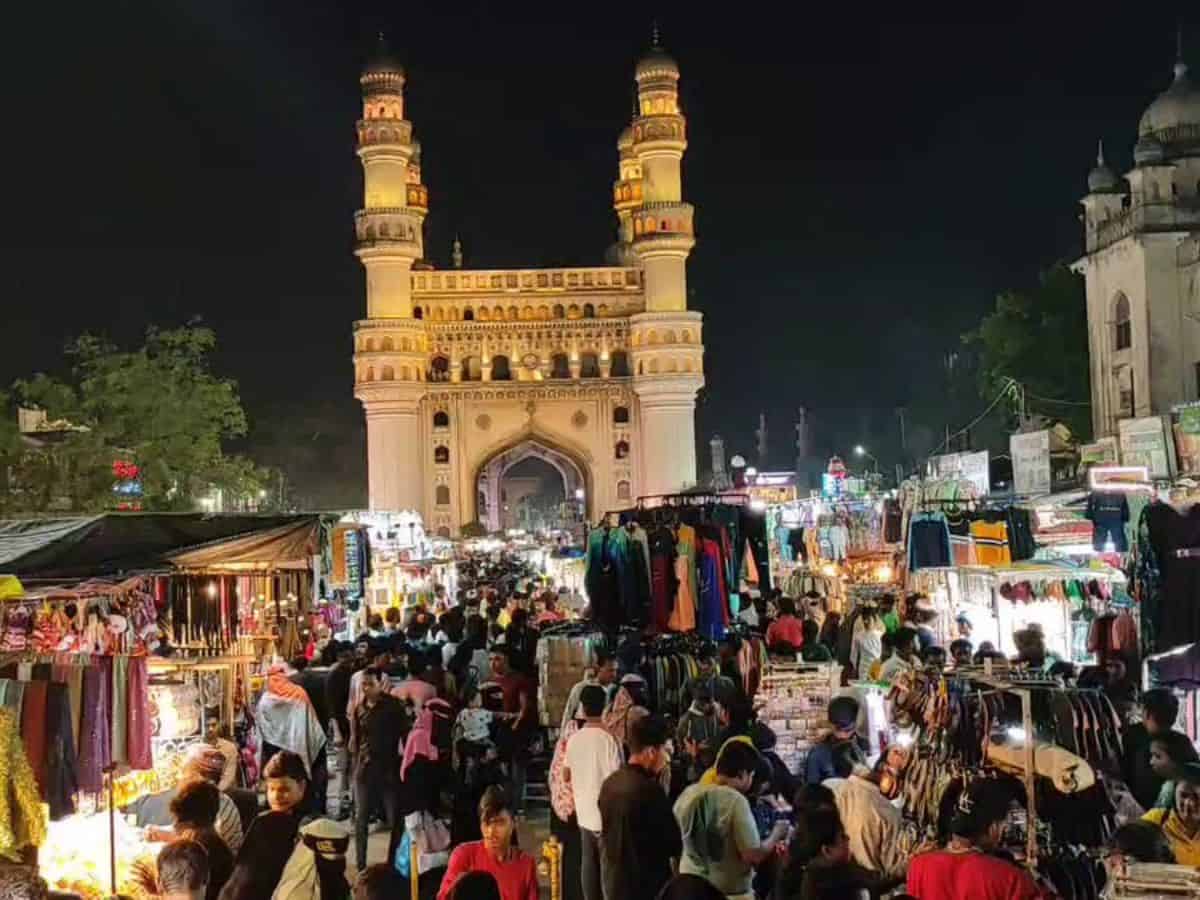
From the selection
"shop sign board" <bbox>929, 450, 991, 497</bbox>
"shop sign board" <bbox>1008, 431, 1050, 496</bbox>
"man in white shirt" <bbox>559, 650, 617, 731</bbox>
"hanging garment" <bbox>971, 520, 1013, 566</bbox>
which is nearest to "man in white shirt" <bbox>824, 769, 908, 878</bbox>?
"man in white shirt" <bbox>559, 650, 617, 731</bbox>

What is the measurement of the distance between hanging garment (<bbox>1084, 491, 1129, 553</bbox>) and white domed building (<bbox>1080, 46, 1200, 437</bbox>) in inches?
745

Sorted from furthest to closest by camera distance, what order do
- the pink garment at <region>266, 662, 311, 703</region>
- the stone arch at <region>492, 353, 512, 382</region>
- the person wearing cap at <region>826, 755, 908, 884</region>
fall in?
the stone arch at <region>492, 353, 512, 382</region>, the pink garment at <region>266, 662, 311, 703</region>, the person wearing cap at <region>826, 755, 908, 884</region>

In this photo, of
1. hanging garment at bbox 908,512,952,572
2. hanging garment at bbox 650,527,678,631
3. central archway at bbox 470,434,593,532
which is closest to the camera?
hanging garment at bbox 650,527,678,631

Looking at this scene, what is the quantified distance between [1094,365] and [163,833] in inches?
1083

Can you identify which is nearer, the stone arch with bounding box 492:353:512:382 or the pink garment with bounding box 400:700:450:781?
the pink garment with bounding box 400:700:450:781

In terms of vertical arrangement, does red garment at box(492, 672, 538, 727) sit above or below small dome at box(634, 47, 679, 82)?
below

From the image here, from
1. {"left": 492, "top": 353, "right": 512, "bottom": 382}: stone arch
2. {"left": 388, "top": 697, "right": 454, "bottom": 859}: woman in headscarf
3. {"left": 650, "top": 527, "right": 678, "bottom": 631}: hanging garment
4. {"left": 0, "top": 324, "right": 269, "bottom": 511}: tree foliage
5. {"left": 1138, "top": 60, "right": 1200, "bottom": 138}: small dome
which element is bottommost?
{"left": 388, "top": 697, "right": 454, "bottom": 859}: woman in headscarf

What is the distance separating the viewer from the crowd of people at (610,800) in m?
4.64

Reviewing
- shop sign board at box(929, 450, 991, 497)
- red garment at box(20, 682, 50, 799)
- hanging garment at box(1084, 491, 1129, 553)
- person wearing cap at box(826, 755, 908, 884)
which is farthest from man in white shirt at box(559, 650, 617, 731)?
shop sign board at box(929, 450, 991, 497)

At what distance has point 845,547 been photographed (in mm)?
16562

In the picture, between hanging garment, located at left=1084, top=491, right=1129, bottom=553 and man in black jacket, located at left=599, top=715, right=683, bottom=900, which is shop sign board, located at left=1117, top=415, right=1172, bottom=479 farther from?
man in black jacket, located at left=599, top=715, right=683, bottom=900

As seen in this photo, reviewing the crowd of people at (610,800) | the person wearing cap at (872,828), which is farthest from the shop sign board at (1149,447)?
the person wearing cap at (872,828)

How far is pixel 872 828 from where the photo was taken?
541 centimetres

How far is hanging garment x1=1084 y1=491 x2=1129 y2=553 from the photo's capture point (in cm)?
971
